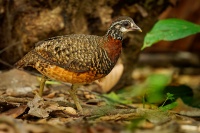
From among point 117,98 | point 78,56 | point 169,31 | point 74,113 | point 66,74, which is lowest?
point 117,98

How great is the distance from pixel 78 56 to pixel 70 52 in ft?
0.30

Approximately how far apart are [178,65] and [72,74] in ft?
20.4

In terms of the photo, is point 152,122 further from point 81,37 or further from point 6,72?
point 6,72

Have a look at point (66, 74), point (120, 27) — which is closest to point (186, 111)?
point (120, 27)

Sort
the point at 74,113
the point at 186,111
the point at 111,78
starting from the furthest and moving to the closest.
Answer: the point at 111,78 → the point at 186,111 → the point at 74,113

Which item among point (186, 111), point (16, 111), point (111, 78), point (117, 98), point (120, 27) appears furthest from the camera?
point (111, 78)

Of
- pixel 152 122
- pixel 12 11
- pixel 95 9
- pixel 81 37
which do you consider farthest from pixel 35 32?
pixel 152 122

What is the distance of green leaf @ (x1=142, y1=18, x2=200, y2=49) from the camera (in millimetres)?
5535

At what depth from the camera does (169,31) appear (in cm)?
570

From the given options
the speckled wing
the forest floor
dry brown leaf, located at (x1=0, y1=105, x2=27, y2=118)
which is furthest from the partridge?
dry brown leaf, located at (x1=0, y1=105, x2=27, y2=118)

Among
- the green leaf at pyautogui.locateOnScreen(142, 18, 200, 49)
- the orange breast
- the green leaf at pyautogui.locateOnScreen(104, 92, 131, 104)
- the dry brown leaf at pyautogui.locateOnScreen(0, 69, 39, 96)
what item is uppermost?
the green leaf at pyautogui.locateOnScreen(142, 18, 200, 49)

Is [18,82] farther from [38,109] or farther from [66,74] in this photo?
[38,109]

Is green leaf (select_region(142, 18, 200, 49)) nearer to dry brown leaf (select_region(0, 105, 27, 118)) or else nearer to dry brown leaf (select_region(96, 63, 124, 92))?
dry brown leaf (select_region(96, 63, 124, 92))

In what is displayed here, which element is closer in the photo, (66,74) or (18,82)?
(66,74)
